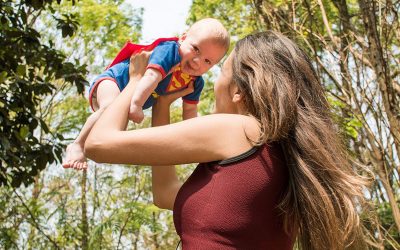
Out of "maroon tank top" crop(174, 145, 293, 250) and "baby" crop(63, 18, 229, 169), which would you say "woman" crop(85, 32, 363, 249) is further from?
"baby" crop(63, 18, 229, 169)

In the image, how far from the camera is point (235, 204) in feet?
5.53

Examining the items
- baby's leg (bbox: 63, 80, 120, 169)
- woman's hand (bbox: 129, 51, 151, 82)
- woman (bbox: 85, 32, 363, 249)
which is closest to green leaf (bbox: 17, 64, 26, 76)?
baby's leg (bbox: 63, 80, 120, 169)

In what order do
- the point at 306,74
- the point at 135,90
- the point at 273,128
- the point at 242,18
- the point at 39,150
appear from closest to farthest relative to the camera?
the point at 273,128 < the point at 306,74 < the point at 135,90 < the point at 39,150 < the point at 242,18

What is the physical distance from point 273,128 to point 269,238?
1.01 feet

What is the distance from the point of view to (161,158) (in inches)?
68.7

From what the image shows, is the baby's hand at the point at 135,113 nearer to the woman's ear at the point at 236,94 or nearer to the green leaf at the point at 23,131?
the woman's ear at the point at 236,94

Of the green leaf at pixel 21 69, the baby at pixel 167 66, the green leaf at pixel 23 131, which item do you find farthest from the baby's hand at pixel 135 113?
the green leaf at pixel 23 131

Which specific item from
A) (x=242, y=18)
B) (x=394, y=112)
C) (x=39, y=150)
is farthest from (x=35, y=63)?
(x=242, y=18)

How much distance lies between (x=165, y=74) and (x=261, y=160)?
78cm

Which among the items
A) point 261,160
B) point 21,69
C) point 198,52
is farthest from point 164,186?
point 21,69

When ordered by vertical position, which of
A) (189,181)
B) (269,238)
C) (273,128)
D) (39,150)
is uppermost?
(273,128)

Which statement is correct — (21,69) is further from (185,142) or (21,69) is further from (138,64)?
(185,142)

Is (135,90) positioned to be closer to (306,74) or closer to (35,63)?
(306,74)

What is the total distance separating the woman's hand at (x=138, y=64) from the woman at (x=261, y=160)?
0.56 m
